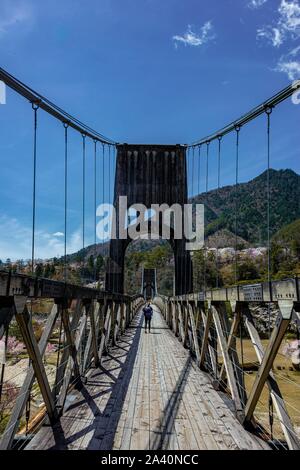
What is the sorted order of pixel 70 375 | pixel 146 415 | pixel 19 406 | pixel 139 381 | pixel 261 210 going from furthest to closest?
pixel 261 210 → pixel 139 381 → pixel 70 375 → pixel 146 415 → pixel 19 406

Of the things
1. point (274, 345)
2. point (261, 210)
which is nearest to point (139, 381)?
point (274, 345)

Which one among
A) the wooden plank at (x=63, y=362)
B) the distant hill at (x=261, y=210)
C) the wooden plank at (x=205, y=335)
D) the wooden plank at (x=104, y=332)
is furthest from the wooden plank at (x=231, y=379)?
the distant hill at (x=261, y=210)

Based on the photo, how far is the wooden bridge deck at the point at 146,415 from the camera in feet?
8.05

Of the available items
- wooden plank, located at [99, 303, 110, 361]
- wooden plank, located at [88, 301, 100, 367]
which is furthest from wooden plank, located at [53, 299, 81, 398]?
wooden plank, located at [99, 303, 110, 361]

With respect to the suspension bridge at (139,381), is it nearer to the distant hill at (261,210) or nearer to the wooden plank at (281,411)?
the wooden plank at (281,411)

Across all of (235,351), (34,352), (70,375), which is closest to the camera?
(34,352)

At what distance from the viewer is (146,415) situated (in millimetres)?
3070

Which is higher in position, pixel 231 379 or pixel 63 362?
pixel 63 362

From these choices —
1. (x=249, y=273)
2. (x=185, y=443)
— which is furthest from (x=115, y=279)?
(x=249, y=273)

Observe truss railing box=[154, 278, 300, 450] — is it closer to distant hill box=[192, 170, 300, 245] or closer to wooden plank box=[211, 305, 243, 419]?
wooden plank box=[211, 305, 243, 419]

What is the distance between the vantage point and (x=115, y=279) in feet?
36.7

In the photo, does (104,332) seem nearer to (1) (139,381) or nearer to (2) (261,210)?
(1) (139,381)

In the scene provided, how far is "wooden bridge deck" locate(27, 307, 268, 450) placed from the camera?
2453 mm
